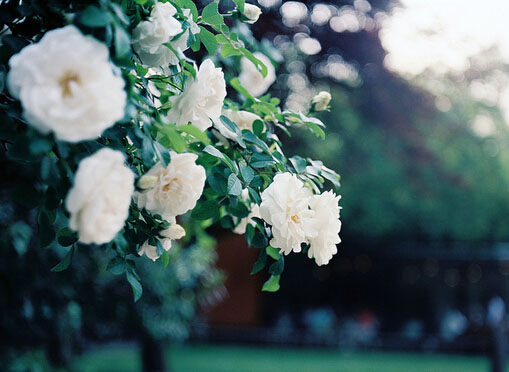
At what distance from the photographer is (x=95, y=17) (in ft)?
2.63

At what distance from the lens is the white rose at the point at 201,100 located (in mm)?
1036

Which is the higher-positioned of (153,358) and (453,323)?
(153,358)

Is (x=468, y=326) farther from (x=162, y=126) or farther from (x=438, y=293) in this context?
(x=162, y=126)

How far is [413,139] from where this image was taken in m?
9.12

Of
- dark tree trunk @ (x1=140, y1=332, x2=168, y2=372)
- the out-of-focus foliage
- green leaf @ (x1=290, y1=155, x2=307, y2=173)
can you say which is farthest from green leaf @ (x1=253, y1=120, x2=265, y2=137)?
dark tree trunk @ (x1=140, y1=332, x2=168, y2=372)

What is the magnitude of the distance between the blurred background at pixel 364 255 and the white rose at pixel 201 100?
1.17 meters

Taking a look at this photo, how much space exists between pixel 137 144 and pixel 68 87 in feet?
0.68

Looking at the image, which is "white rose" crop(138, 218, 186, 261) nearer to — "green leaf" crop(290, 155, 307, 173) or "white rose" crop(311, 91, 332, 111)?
"green leaf" crop(290, 155, 307, 173)

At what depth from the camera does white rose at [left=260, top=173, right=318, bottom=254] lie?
3.47ft

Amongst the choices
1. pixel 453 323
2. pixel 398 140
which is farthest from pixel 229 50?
pixel 453 323

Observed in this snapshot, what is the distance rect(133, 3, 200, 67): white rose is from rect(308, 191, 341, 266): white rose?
38 centimetres

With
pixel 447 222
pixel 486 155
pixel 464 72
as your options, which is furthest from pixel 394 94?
pixel 447 222

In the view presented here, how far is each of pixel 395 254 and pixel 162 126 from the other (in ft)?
38.6

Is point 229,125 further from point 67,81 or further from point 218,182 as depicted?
point 67,81
